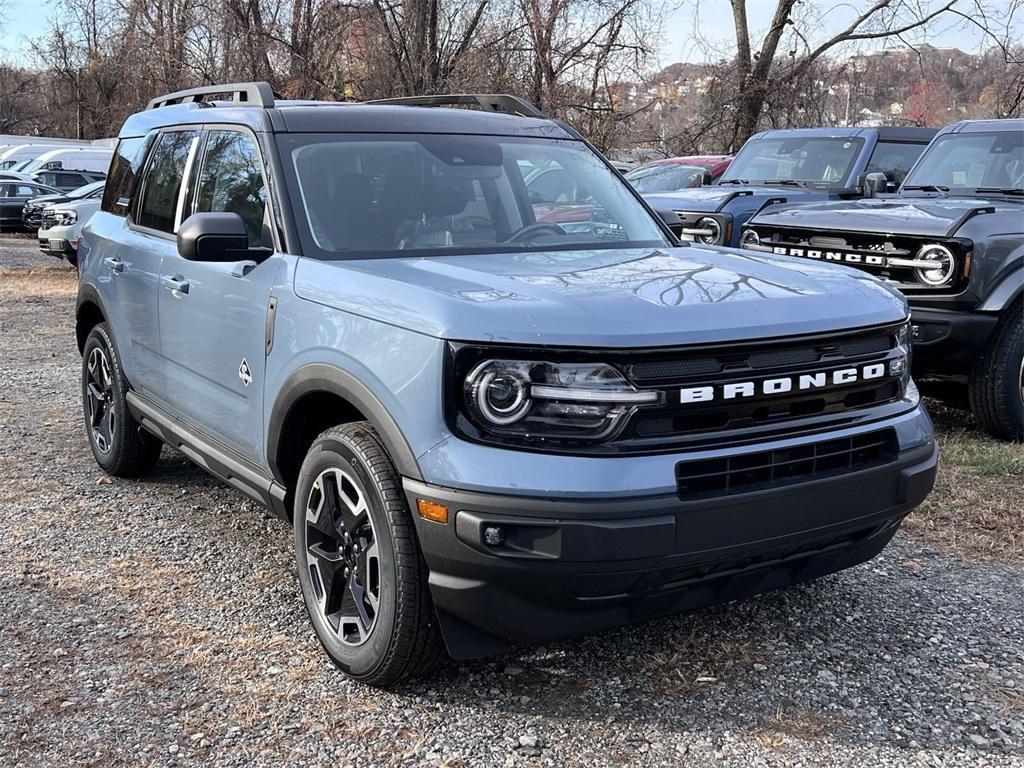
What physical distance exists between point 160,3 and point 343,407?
67.2 feet

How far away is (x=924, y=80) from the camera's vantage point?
2012 centimetres

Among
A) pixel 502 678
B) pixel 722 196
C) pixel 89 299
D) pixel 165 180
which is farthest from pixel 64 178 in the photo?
pixel 502 678

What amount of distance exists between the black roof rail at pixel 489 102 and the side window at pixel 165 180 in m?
0.93

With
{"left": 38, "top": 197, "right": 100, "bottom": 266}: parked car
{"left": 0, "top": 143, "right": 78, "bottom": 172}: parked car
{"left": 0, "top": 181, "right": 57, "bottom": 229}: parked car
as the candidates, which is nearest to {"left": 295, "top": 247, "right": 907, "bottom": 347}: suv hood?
{"left": 38, "top": 197, "right": 100, "bottom": 266}: parked car

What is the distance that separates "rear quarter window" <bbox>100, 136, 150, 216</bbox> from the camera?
5.25m

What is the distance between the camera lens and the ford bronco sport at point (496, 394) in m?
2.72

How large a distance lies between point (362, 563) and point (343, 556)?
0.45 feet

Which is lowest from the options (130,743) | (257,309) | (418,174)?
(130,743)

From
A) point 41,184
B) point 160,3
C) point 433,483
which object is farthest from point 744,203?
point 41,184

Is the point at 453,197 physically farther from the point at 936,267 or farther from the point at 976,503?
the point at 936,267

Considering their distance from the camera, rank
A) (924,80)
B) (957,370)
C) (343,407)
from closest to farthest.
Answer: (343,407) → (957,370) → (924,80)

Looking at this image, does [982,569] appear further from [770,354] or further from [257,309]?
[257,309]

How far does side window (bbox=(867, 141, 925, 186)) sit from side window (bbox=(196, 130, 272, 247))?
23.6ft

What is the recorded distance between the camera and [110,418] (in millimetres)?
5473
